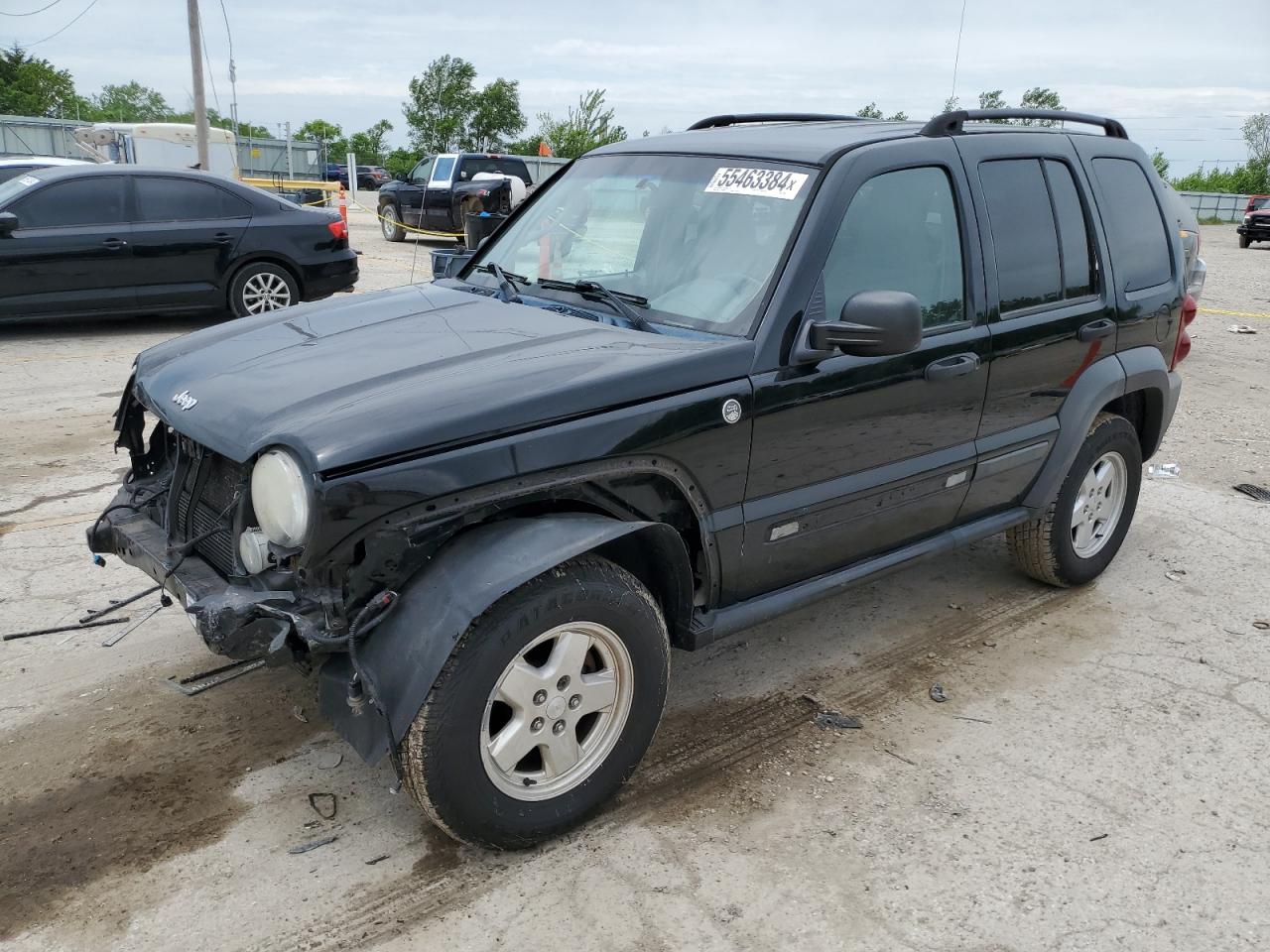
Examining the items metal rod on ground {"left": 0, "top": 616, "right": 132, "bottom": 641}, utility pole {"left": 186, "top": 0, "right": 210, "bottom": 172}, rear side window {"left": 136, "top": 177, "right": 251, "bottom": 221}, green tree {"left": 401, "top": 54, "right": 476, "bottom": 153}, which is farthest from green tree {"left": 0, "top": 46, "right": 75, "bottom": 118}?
metal rod on ground {"left": 0, "top": 616, "right": 132, "bottom": 641}

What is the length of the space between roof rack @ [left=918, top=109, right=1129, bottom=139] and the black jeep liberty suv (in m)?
0.02

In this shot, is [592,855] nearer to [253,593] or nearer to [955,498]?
[253,593]

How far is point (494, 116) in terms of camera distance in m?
61.8

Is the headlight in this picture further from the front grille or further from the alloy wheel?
the alloy wheel

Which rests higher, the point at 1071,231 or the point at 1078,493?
the point at 1071,231

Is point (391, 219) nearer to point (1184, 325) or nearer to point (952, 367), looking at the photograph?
point (1184, 325)

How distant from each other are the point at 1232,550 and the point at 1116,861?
10.2ft

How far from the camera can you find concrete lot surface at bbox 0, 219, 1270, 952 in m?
2.70

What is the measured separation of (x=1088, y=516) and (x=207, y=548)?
3732 mm

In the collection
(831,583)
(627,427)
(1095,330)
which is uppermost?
(1095,330)

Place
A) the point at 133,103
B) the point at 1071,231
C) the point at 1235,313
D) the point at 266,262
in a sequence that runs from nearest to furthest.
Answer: the point at 1071,231, the point at 266,262, the point at 1235,313, the point at 133,103

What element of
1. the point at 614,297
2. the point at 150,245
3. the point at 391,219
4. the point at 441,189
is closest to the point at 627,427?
the point at 614,297

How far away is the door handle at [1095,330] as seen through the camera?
4277mm

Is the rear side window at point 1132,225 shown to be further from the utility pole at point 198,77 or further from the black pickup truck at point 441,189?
the utility pole at point 198,77
